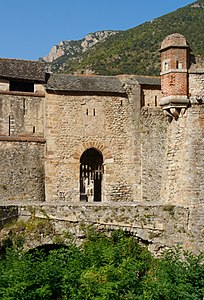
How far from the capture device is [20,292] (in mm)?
12898

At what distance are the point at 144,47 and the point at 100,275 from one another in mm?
55115

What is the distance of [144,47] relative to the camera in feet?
216

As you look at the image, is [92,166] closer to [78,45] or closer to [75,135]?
[75,135]

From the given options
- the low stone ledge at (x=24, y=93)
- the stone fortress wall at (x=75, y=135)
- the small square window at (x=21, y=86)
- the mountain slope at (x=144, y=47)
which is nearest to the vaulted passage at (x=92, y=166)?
the stone fortress wall at (x=75, y=135)

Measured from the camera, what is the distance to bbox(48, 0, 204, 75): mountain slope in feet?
199

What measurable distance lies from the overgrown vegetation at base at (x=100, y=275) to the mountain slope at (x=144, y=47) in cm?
4252

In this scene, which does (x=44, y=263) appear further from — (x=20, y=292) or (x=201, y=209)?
(x=201, y=209)

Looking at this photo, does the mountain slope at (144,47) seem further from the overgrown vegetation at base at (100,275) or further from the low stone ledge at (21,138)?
the overgrown vegetation at base at (100,275)

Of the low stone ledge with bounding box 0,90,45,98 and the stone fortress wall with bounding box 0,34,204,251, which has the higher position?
the low stone ledge with bounding box 0,90,45,98

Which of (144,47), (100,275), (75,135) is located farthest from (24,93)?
(144,47)

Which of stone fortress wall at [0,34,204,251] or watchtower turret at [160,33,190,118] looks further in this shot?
stone fortress wall at [0,34,204,251]

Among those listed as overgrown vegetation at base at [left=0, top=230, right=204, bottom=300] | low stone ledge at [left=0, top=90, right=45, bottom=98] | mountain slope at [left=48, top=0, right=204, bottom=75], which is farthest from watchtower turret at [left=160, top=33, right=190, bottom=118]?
mountain slope at [left=48, top=0, right=204, bottom=75]

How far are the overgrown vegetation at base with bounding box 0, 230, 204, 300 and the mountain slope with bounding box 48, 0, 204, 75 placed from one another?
42.5m

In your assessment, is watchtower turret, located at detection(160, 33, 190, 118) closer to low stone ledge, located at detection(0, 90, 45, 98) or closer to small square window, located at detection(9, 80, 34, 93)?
low stone ledge, located at detection(0, 90, 45, 98)
